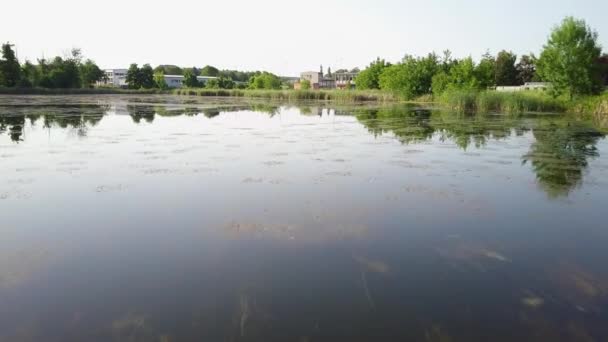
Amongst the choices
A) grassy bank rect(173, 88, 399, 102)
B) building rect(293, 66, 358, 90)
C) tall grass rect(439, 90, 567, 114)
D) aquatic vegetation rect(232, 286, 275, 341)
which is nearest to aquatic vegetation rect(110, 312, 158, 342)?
aquatic vegetation rect(232, 286, 275, 341)

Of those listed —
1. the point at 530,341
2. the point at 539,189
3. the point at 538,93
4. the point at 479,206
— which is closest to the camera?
the point at 530,341

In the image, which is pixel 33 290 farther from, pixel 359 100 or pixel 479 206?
pixel 359 100

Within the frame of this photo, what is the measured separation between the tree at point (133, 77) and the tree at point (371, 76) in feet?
164

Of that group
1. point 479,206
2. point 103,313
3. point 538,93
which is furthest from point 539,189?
point 538,93

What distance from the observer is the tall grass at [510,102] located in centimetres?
3334

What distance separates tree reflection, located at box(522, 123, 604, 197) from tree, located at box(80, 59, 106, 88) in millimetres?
81818

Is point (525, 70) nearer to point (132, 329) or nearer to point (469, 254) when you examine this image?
point (469, 254)

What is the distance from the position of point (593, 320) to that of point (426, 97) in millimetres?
48611

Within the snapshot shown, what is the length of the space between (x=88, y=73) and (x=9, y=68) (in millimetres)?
22902

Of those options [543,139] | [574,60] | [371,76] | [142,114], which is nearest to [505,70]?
[371,76]

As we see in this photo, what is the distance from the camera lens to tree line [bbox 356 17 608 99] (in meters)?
33.2

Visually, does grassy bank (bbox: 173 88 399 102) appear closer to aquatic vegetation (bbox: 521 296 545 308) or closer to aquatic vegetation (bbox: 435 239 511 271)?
aquatic vegetation (bbox: 435 239 511 271)

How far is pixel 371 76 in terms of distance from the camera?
2803 inches

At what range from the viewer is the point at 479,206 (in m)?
8.44
